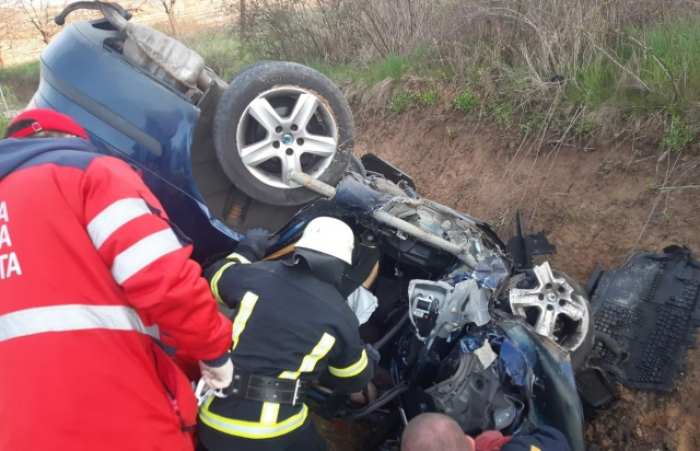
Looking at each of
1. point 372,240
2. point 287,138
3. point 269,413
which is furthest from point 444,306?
point 287,138

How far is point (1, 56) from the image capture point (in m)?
21.0

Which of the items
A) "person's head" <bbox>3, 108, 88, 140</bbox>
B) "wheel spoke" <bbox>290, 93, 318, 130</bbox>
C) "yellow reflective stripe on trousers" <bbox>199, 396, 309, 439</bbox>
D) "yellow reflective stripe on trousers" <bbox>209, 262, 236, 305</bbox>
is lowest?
"yellow reflective stripe on trousers" <bbox>199, 396, 309, 439</bbox>

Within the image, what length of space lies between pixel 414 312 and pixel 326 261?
0.75m

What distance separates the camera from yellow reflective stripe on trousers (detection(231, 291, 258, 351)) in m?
2.18

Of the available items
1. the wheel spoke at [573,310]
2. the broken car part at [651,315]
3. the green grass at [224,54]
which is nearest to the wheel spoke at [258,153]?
the wheel spoke at [573,310]

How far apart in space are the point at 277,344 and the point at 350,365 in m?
0.40

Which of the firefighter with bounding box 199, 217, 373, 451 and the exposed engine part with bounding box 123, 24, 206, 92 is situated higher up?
the exposed engine part with bounding box 123, 24, 206, 92

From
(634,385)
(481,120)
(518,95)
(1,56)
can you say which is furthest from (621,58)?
(1,56)

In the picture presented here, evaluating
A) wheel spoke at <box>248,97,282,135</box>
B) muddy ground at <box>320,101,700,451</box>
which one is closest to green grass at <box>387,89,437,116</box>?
muddy ground at <box>320,101,700,451</box>

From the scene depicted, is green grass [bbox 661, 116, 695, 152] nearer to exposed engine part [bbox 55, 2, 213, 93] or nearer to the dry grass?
the dry grass

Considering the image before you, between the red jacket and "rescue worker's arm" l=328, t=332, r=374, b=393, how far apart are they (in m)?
0.74

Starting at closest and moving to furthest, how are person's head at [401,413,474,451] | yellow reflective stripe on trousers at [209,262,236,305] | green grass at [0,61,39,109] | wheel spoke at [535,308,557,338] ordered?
person's head at [401,413,474,451] → yellow reflective stripe on trousers at [209,262,236,305] → wheel spoke at [535,308,557,338] → green grass at [0,61,39,109]

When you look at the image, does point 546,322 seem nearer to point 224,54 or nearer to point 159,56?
point 159,56

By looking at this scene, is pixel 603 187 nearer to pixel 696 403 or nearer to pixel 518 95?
pixel 518 95
